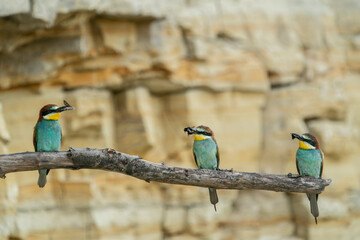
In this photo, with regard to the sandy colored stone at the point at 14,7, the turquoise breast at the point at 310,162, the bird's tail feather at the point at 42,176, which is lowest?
the turquoise breast at the point at 310,162

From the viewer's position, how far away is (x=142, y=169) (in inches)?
142

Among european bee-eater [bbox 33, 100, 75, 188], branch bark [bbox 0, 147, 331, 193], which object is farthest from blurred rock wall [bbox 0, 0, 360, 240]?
branch bark [bbox 0, 147, 331, 193]

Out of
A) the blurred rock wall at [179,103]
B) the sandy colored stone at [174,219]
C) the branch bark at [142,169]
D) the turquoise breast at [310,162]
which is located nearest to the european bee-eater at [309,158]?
the turquoise breast at [310,162]

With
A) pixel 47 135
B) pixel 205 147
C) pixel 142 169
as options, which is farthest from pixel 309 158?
pixel 47 135

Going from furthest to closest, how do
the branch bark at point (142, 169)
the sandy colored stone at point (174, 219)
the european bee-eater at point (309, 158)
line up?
the sandy colored stone at point (174, 219) < the european bee-eater at point (309, 158) < the branch bark at point (142, 169)

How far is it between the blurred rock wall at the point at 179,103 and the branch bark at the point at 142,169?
2531mm

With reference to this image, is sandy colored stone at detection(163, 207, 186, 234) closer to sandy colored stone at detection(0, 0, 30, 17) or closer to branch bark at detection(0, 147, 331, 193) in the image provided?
sandy colored stone at detection(0, 0, 30, 17)

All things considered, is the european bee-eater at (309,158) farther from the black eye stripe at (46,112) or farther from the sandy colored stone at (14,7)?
the sandy colored stone at (14,7)

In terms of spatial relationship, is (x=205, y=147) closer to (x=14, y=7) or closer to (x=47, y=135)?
(x=47, y=135)

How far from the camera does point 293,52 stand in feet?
26.3

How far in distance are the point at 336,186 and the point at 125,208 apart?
9.20ft

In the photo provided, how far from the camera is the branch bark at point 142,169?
3.57 meters

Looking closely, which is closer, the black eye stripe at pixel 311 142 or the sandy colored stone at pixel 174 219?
the black eye stripe at pixel 311 142

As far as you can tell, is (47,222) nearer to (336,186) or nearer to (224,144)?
(224,144)
